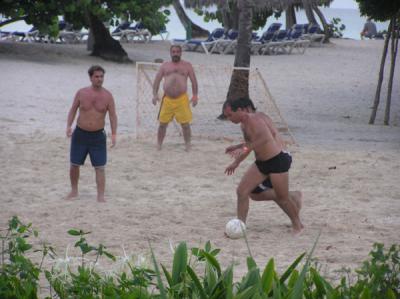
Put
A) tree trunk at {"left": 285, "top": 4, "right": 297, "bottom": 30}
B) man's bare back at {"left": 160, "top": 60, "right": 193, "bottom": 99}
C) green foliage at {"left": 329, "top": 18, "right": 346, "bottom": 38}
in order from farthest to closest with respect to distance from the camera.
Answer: green foliage at {"left": 329, "top": 18, "right": 346, "bottom": 38}
tree trunk at {"left": 285, "top": 4, "right": 297, "bottom": 30}
man's bare back at {"left": 160, "top": 60, "right": 193, "bottom": 99}

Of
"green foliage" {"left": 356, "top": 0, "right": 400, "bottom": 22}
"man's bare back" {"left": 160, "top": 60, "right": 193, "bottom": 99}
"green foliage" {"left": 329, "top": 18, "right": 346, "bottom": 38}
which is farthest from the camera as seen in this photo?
"green foliage" {"left": 329, "top": 18, "right": 346, "bottom": 38}

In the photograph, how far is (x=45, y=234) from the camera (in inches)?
297

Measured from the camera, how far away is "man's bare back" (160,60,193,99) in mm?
12031

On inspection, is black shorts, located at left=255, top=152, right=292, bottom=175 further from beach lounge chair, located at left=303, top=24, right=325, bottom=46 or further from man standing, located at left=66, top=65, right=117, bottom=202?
beach lounge chair, located at left=303, top=24, right=325, bottom=46

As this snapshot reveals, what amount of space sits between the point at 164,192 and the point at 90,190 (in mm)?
801

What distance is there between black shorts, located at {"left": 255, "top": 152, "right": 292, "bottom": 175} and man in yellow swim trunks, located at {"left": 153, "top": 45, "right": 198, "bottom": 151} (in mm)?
4473

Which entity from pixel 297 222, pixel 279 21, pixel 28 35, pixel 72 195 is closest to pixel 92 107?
pixel 72 195

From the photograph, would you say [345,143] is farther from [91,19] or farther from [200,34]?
[200,34]

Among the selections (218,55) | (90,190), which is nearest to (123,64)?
(218,55)

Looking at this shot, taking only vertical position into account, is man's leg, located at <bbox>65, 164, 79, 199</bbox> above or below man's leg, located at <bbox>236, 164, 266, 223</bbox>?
below

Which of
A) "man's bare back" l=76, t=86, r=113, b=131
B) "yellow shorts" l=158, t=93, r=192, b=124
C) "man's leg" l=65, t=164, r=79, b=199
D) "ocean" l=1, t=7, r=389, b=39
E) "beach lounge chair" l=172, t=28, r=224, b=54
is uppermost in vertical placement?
"man's bare back" l=76, t=86, r=113, b=131

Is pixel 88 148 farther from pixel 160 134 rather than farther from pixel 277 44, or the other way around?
pixel 277 44

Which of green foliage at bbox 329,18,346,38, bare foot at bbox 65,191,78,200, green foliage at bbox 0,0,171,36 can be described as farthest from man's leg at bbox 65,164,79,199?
green foliage at bbox 329,18,346,38

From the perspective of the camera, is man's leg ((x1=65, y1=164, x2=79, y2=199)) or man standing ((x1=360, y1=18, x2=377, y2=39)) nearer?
man's leg ((x1=65, y1=164, x2=79, y2=199))
